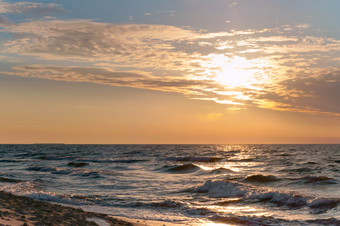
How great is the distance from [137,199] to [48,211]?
871cm

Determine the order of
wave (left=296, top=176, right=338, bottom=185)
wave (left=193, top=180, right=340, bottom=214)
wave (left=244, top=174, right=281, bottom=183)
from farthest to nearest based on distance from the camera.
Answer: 1. wave (left=244, top=174, right=281, bottom=183)
2. wave (left=296, top=176, right=338, bottom=185)
3. wave (left=193, top=180, right=340, bottom=214)

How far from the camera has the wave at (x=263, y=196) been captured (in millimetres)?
18906

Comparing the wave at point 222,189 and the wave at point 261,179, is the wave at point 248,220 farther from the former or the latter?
the wave at point 261,179

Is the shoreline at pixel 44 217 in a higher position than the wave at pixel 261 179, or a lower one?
higher

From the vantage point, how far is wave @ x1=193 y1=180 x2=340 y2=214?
744 inches

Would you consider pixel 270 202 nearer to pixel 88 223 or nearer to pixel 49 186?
pixel 88 223

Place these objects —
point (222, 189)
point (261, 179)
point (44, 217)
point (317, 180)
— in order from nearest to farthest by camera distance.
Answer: point (44, 217), point (222, 189), point (317, 180), point (261, 179)

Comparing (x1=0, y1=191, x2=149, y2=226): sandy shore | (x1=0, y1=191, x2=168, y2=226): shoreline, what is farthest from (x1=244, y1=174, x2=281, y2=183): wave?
(x1=0, y1=191, x2=149, y2=226): sandy shore

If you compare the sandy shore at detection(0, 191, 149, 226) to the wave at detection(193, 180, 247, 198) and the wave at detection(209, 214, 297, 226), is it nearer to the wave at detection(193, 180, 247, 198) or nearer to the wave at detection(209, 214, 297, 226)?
the wave at detection(209, 214, 297, 226)

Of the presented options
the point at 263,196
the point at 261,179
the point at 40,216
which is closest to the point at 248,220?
the point at 263,196

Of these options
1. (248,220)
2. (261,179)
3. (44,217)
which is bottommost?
(261,179)

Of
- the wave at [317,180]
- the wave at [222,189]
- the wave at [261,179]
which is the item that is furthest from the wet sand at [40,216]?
the wave at [317,180]

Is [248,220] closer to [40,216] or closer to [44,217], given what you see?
A: [44,217]

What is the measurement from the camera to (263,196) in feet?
70.8
